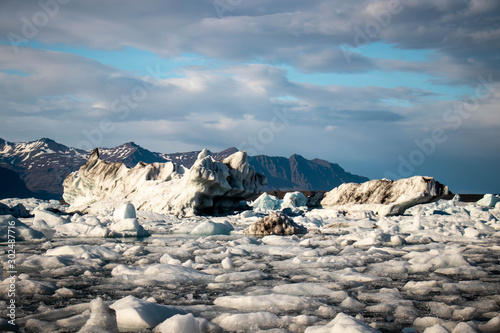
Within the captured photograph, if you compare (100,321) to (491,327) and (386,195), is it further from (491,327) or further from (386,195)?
(386,195)

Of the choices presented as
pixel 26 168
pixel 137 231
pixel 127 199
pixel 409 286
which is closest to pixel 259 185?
→ pixel 127 199

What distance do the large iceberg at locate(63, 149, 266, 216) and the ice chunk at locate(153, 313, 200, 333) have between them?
13.8 m

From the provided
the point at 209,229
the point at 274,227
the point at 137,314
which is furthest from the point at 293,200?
the point at 137,314

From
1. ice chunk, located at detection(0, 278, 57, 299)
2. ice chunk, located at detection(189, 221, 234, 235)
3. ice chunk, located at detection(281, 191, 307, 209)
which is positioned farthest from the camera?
ice chunk, located at detection(281, 191, 307, 209)

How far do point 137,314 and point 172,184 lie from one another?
1610 centimetres

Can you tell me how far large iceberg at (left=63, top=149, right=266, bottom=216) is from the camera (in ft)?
57.6

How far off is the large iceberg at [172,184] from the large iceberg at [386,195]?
4.73 metres

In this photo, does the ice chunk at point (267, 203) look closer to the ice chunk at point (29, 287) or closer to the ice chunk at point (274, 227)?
the ice chunk at point (274, 227)

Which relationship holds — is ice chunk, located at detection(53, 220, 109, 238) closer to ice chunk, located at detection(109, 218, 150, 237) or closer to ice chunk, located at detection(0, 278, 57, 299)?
ice chunk, located at detection(109, 218, 150, 237)

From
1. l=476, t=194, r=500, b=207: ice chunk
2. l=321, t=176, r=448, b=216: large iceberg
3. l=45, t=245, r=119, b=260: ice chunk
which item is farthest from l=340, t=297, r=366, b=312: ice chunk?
l=476, t=194, r=500, b=207: ice chunk

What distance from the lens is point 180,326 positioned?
8.69ft

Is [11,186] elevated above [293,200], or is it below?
above

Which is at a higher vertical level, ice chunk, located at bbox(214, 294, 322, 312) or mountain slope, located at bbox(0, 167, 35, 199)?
mountain slope, located at bbox(0, 167, 35, 199)

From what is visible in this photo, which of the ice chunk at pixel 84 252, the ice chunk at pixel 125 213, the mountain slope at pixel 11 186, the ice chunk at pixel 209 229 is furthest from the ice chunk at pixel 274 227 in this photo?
the mountain slope at pixel 11 186
